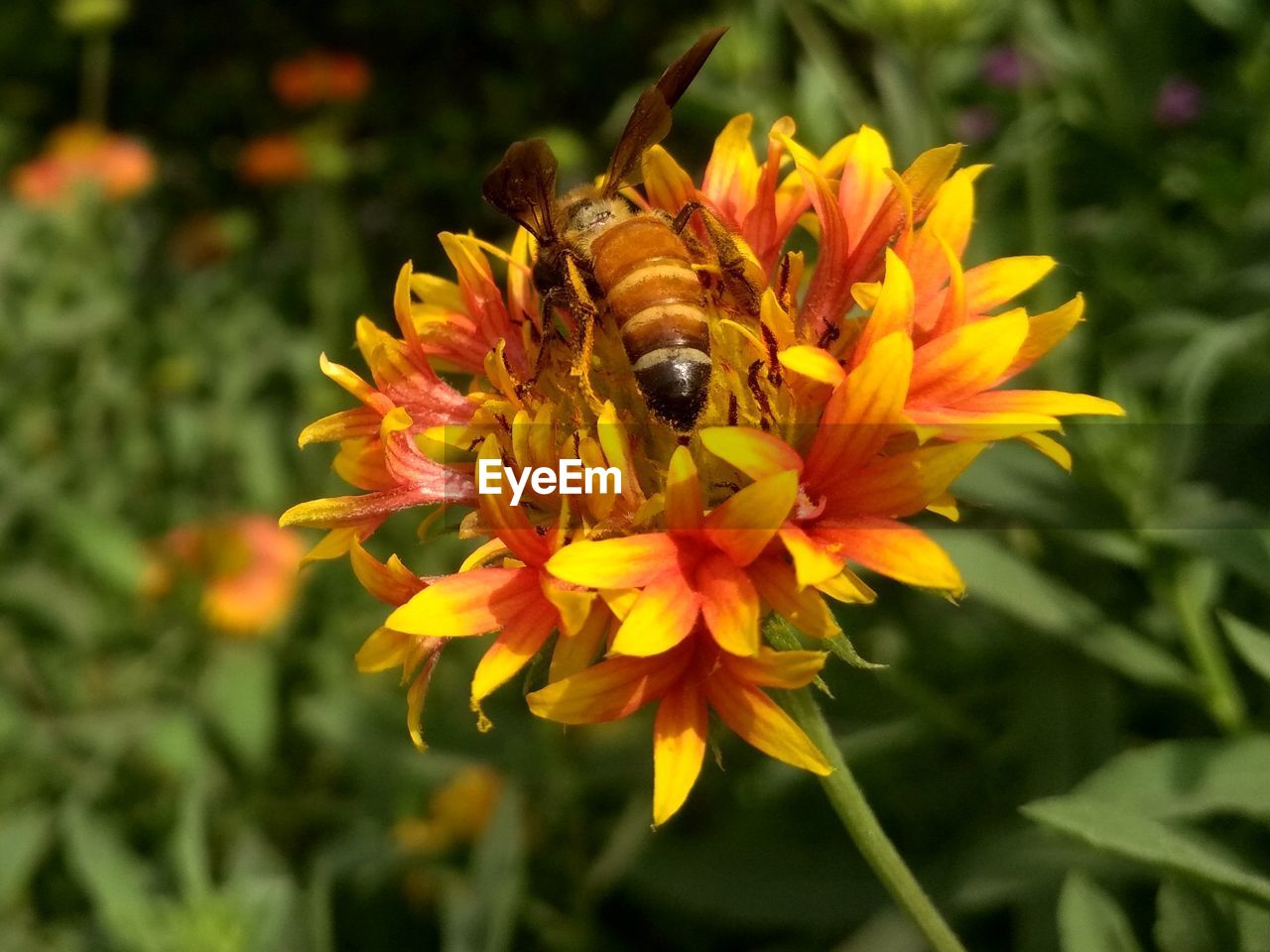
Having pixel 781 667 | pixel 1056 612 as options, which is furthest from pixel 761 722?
pixel 1056 612

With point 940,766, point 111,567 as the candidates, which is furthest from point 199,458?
point 940,766

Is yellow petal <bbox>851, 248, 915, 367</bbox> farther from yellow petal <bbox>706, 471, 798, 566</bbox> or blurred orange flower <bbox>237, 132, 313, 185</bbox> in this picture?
blurred orange flower <bbox>237, 132, 313, 185</bbox>

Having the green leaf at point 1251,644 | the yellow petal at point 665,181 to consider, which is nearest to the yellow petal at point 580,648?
the yellow petal at point 665,181

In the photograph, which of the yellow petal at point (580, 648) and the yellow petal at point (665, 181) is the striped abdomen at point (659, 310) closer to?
the yellow petal at point (665, 181)

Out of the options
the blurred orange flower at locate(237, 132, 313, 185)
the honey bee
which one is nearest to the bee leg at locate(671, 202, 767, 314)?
the honey bee

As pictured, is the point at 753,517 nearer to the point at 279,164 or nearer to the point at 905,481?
the point at 905,481
